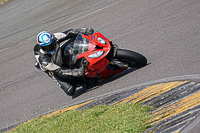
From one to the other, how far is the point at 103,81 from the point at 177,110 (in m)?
3.11

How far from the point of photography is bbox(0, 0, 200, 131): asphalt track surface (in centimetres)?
748

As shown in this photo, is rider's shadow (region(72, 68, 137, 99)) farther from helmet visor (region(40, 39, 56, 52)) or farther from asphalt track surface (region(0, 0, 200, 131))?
helmet visor (region(40, 39, 56, 52))

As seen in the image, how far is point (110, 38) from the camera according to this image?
10.4 m

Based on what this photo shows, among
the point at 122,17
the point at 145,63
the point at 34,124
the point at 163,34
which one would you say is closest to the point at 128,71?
the point at 145,63

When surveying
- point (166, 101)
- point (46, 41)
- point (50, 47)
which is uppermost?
point (46, 41)

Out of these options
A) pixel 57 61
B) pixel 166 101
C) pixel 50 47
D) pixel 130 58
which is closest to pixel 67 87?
pixel 57 61

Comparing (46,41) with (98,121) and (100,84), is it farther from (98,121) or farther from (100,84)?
(98,121)

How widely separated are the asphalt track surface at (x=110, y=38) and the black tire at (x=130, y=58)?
0.57 feet

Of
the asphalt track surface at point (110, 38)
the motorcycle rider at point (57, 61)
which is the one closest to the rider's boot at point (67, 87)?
the motorcycle rider at point (57, 61)

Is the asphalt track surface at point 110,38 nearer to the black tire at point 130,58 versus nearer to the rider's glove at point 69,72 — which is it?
the black tire at point 130,58

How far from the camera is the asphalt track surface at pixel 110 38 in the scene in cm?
748

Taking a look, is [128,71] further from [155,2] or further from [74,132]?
[155,2]

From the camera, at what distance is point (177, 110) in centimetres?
528

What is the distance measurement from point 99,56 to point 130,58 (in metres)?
0.66
